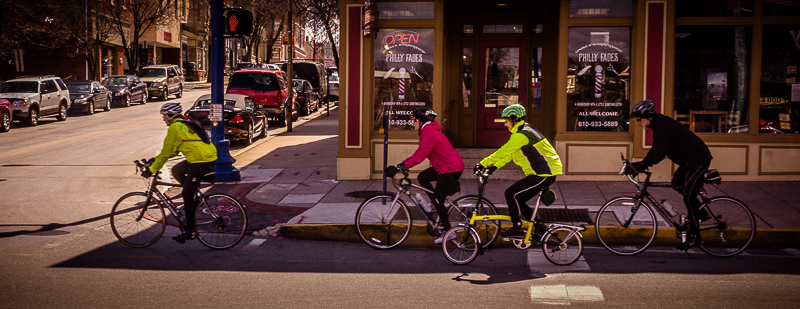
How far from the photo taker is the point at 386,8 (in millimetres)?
12539

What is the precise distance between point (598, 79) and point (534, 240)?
5822 mm

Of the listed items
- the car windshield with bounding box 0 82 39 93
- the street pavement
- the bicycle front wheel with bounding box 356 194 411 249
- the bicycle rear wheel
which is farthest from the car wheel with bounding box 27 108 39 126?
the bicycle rear wheel

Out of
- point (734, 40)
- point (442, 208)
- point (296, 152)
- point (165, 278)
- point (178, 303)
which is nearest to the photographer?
point (178, 303)

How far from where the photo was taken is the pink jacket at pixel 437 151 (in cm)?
754

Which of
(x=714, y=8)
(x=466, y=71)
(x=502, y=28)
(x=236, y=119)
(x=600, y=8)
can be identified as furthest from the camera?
(x=236, y=119)

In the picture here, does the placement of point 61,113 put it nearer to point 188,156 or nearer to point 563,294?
point 188,156

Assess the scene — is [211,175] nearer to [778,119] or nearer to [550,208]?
[550,208]

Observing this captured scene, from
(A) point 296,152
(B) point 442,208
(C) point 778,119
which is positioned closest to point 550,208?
(B) point 442,208

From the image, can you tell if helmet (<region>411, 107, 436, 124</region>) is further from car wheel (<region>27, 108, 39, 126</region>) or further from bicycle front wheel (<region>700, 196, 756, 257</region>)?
car wheel (<region>27, 108, 39, 126</region>)

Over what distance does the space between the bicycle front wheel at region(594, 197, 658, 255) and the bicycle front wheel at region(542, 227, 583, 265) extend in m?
0.63

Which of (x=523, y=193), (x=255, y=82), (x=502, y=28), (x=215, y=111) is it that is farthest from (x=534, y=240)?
(x=255, y=82)

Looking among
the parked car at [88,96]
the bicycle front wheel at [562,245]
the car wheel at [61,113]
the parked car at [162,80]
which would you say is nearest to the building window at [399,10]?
the bicycle front wheel at [562,245]

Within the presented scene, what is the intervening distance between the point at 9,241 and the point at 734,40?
11.2m

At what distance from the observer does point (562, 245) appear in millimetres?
7145
